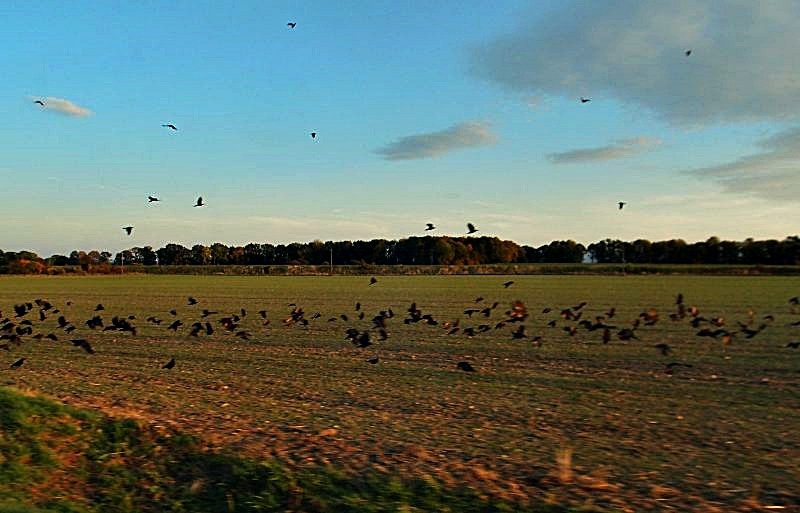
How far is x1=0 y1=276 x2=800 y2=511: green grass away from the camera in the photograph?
644cm

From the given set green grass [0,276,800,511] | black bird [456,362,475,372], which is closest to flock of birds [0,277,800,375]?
black bird [456,362,475,372]

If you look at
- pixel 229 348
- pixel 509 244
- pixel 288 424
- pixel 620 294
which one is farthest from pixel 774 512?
pixel 509 244

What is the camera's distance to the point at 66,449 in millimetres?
7617

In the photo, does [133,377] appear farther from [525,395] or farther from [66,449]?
[525,395]

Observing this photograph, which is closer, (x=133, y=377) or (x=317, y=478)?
(x=317, y=478)

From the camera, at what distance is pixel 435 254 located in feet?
310

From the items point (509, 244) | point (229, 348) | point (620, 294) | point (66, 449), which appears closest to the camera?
point (66, 449)

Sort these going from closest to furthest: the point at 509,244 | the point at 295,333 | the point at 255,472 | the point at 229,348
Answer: the point at 255,472 → the point at 229,348 → the point at 295,333 → the point at 509,244

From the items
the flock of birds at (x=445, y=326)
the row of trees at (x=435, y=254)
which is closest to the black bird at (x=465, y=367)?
the flock of birds at (x=445, y=326)

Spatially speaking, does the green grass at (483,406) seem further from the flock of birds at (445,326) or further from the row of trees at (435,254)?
the row of trees at (435,254)

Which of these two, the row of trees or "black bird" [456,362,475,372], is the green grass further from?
the row of trees

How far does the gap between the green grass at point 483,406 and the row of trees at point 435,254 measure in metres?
57.5

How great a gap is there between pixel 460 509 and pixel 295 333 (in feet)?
55.2

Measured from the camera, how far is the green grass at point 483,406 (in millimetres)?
6441
